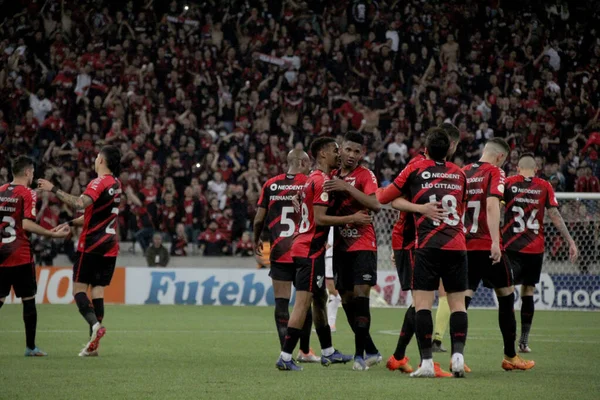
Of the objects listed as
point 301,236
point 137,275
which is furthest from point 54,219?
point 301,236

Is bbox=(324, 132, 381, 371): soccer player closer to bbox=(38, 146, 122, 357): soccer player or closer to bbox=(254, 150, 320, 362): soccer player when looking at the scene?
bbox=(254, 150, 320, 362): soccer player

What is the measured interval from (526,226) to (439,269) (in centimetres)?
360

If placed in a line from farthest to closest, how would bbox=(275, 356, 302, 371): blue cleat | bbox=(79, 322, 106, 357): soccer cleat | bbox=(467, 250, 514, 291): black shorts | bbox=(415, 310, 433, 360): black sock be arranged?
1. bbox=(79, 322, 106, 357): soccer cleat
2. bbox=(467, 250, 514, 291): black shorts
3. bbox=(275, 356, 302, 371): blue cleat
4. bbox=(415, 310, 433, 360): black sock

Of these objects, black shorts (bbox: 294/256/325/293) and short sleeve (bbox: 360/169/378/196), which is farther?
short sleeve (bbox: 360/169/378/196)

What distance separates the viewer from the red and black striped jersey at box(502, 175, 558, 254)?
39.5 feet

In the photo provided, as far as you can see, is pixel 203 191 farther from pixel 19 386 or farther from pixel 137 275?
pixel 19 386

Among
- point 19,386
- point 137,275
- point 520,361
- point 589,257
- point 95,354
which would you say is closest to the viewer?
point 19,386

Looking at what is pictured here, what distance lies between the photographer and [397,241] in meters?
10.0

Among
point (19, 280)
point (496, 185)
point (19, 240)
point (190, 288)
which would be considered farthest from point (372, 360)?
point (190, 288)

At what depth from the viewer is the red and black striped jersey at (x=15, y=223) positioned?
11234 mm

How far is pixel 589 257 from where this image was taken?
20.5 metres

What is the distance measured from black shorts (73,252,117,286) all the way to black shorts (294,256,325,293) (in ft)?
9.72

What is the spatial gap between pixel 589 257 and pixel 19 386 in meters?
15.0

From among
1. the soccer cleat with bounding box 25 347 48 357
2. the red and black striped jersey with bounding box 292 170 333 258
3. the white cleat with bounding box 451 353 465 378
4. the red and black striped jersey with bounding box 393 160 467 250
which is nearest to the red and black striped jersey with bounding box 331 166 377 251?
the red and black striped jersey with bounding box 292 170 333 258
